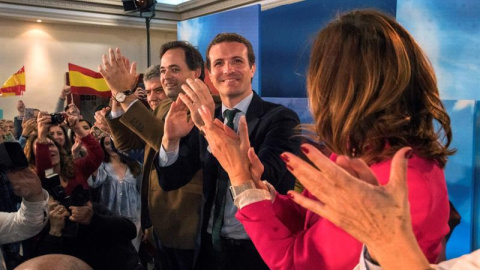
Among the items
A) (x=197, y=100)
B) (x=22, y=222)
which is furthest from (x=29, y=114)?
(x=197, y=100)

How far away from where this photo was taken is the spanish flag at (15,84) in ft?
19.2

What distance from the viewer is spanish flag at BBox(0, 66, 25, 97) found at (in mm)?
5861

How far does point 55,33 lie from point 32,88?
103 cm

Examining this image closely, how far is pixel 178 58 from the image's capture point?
99.7 inches

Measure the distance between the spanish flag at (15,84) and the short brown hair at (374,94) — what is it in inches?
231

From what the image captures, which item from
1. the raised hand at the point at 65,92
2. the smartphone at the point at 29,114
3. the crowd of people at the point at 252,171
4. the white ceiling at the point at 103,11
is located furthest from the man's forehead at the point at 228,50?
the raised hand at the point at 65,92

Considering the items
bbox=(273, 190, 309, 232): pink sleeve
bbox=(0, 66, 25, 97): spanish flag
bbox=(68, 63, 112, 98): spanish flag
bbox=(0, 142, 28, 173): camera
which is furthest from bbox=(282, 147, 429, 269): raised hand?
bbox=(0, 66, 25, 97): spanish flag

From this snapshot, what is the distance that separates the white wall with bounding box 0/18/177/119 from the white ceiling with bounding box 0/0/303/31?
1.18 feet

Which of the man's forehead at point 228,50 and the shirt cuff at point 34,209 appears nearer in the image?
the shirt cuff at point 34,209

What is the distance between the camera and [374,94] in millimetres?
855

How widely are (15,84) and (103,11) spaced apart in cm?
209

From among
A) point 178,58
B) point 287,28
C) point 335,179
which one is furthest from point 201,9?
point 335,179

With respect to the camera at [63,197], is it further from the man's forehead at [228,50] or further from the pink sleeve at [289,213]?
the pink sleeve at [289,213]

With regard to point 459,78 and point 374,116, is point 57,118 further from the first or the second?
point 374,116
